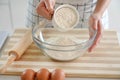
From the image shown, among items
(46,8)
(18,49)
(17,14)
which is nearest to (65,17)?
(46,8)

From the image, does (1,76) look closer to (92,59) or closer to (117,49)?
(92,59)

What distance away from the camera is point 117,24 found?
6.18 ft

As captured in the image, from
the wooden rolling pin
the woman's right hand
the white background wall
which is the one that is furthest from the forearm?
the white background wall

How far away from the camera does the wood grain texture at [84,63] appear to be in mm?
874

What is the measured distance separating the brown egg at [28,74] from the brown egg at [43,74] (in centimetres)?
2

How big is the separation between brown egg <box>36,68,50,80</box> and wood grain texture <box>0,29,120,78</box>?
2.7 inches

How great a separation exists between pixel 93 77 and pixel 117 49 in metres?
0.19

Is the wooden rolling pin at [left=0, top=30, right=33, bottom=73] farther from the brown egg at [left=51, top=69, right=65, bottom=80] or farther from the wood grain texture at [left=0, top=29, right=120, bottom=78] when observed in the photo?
the brown egg at [left=51, top=69, right=65, bottom=80]

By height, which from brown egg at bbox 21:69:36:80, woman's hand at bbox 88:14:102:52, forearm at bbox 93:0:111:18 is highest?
forearm at bbox 93:0:111:18

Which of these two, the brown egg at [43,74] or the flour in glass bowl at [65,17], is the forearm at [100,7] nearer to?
the flour in glass bowl at [65,17]

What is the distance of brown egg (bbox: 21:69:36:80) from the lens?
813 mm

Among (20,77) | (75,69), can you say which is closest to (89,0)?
(75,69)

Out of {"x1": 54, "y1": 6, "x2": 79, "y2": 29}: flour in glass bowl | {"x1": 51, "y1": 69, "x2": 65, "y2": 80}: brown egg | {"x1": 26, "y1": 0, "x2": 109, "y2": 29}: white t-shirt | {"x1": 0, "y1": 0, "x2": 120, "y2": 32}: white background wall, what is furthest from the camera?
{"x1": 0, "y1": 0, "x2": 120, "y2": 32}: white background wall

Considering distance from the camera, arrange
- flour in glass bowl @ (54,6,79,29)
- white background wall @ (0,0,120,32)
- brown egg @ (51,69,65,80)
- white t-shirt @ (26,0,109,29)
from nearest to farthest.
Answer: brown egg @ (51,69,65,80)
flour in glass bowl @ (54,6,79,29)
white t-shirt @ (26,0,109,29)
white background wall @ (0,0,120,32)
